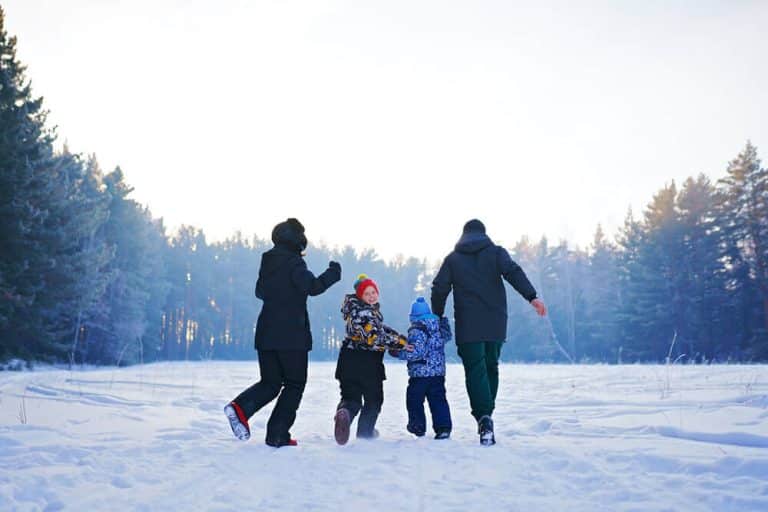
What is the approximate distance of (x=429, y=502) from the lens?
122 inches

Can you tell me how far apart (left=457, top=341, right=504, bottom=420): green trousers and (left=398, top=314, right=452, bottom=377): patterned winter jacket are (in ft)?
1.14

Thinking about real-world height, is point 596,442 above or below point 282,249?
below

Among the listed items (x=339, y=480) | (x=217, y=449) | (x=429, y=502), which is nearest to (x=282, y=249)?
(x=217, y=449)

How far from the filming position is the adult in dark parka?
573 centimetres

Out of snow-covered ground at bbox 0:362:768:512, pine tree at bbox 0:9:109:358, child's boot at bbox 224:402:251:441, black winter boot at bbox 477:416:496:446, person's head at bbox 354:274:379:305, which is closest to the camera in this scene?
snow-covered ground at bbox 0:362:768:512

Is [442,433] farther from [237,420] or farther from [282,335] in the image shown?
[237,420]

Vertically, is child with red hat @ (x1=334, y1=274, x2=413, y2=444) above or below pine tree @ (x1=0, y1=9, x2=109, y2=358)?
below

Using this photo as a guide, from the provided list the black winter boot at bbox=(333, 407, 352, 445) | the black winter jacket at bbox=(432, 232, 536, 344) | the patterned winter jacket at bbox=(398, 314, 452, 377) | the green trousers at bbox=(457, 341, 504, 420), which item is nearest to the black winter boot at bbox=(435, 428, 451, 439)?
the green trousers at bbox=(457, 341, 504, 420)

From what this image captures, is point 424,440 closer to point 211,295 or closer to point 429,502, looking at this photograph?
point 429,502

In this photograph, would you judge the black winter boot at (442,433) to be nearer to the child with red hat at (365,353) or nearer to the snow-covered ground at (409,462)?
the snow-covered ground at (409,462)

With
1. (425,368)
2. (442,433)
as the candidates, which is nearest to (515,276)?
(425,368)

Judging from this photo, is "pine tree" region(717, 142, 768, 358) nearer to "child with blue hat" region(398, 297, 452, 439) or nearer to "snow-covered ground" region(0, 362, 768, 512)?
"snow-covered ground" region(0, 362, 768, 512)

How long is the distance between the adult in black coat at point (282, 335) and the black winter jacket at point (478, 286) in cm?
131

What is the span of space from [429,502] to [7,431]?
163 inches
